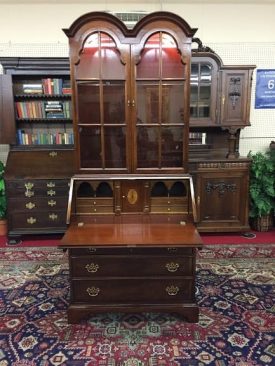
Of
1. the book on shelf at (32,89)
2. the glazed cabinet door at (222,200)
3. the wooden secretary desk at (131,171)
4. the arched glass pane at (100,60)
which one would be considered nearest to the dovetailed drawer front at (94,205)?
the wooden secretary desk at (131,171)

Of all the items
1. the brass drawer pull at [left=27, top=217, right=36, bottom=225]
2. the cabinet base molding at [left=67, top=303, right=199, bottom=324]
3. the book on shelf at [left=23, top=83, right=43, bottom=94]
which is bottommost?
the cabinet base molding at [left=67, top=303, right=199, bottom=324]

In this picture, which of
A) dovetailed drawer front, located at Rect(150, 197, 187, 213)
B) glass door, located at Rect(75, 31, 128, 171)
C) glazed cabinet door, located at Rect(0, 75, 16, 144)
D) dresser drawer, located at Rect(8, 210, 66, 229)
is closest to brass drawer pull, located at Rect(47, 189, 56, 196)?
dresser drawer, located at Rect(8, 210, 66, 229)

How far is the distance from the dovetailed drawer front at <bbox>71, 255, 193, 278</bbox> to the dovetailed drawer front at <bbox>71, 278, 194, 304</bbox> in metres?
0.05

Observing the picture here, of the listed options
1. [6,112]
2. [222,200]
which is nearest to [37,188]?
[6,112]

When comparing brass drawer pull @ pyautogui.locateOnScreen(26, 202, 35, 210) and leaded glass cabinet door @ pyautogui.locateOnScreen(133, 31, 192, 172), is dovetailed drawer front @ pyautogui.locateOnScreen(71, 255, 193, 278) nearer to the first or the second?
leaded glass cabinet door @ pyautogui.locateOnScreen(133, 31, 192, 172)

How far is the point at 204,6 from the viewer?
381cm

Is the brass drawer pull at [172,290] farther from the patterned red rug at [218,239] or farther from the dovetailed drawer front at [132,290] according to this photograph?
the patterned red rug at [218,239]

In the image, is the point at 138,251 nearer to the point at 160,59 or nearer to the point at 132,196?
the point at 132,196

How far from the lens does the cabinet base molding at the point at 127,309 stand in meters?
2.12

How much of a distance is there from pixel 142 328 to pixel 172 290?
333 millimetres

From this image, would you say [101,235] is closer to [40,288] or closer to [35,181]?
[40,288]

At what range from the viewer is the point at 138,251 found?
207 cm

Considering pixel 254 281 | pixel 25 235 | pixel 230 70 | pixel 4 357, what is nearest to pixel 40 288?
pixel 4 357

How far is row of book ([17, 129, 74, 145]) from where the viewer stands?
12.4 feet
